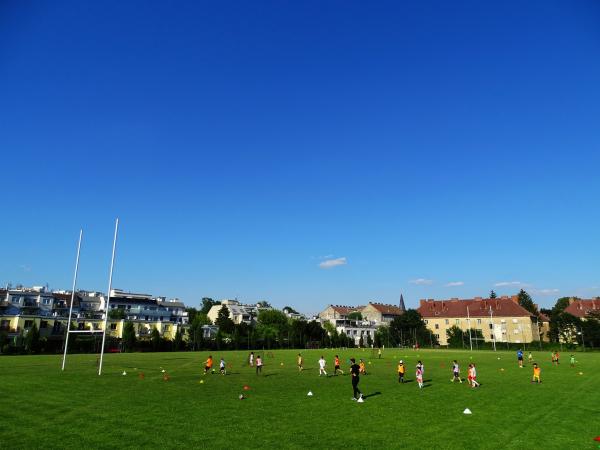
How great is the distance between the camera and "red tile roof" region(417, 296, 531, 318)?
12550 centimetres

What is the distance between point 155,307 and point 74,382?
99439 mm

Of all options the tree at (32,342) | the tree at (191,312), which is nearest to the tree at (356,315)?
the tree at (191,312)

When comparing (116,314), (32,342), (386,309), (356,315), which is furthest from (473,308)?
(32,342)

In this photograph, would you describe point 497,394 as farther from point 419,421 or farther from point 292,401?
point 292,401

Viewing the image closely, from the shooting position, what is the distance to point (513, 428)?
1688 centimetres

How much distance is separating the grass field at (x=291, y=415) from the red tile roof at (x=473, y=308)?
103300 mm

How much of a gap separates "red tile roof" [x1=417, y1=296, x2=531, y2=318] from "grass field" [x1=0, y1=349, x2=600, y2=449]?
103300 mm

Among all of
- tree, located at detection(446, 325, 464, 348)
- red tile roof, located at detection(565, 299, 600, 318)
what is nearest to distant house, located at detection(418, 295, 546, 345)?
tree, located at detection(446, 325, 464, 348)

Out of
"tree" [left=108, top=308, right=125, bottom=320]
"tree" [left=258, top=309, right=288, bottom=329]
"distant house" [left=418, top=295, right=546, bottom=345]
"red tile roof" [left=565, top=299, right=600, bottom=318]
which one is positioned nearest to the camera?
"tree" [left=108, top=308, right=125, bottom=320]

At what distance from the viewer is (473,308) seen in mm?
134000

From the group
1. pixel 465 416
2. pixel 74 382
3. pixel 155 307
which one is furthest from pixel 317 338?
pixel 465 416

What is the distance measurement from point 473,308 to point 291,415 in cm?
12781

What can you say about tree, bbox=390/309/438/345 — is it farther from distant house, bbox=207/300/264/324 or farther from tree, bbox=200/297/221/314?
tree, bbox=200/297/221/314

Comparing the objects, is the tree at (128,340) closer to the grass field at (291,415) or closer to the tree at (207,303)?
the grass field at (291,415)
